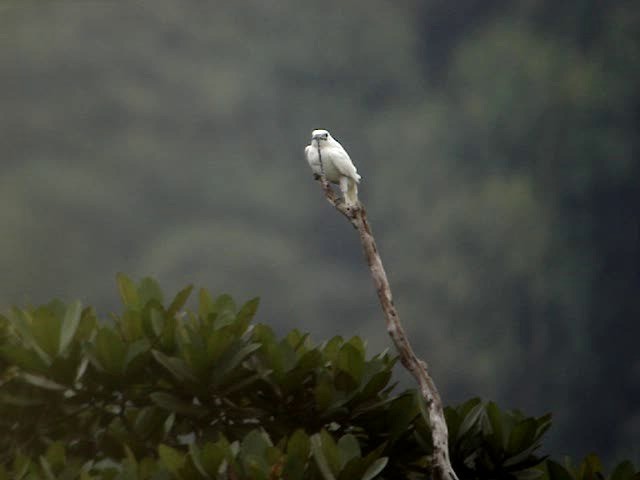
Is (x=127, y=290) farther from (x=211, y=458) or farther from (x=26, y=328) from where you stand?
(x=211, y=458)

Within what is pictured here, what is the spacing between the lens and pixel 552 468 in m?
3.59

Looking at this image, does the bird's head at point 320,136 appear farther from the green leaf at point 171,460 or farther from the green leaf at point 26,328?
the green leaf at point 171,460

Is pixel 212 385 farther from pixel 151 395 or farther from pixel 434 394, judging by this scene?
pixel 434 394

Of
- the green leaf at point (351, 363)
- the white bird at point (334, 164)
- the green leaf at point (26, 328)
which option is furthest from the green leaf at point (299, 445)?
the white bird at point (334, 164)

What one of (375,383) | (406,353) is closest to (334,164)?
(406,353)

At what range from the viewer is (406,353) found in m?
3.52

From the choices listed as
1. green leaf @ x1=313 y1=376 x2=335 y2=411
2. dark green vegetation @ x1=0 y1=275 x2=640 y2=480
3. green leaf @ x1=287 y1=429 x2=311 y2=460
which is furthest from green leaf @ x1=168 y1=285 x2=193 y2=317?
green leaf @ x1=287 y1=429 x2=311 y2=460

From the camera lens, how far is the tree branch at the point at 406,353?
10.7ft

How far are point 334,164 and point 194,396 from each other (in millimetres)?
1247

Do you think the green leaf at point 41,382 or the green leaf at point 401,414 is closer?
the green leaf at point 41,382

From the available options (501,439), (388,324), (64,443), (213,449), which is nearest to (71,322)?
(64,443)

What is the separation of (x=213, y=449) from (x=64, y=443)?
29.5 inches

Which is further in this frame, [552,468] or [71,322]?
[552,468]

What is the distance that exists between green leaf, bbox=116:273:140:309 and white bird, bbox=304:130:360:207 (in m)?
0.97
